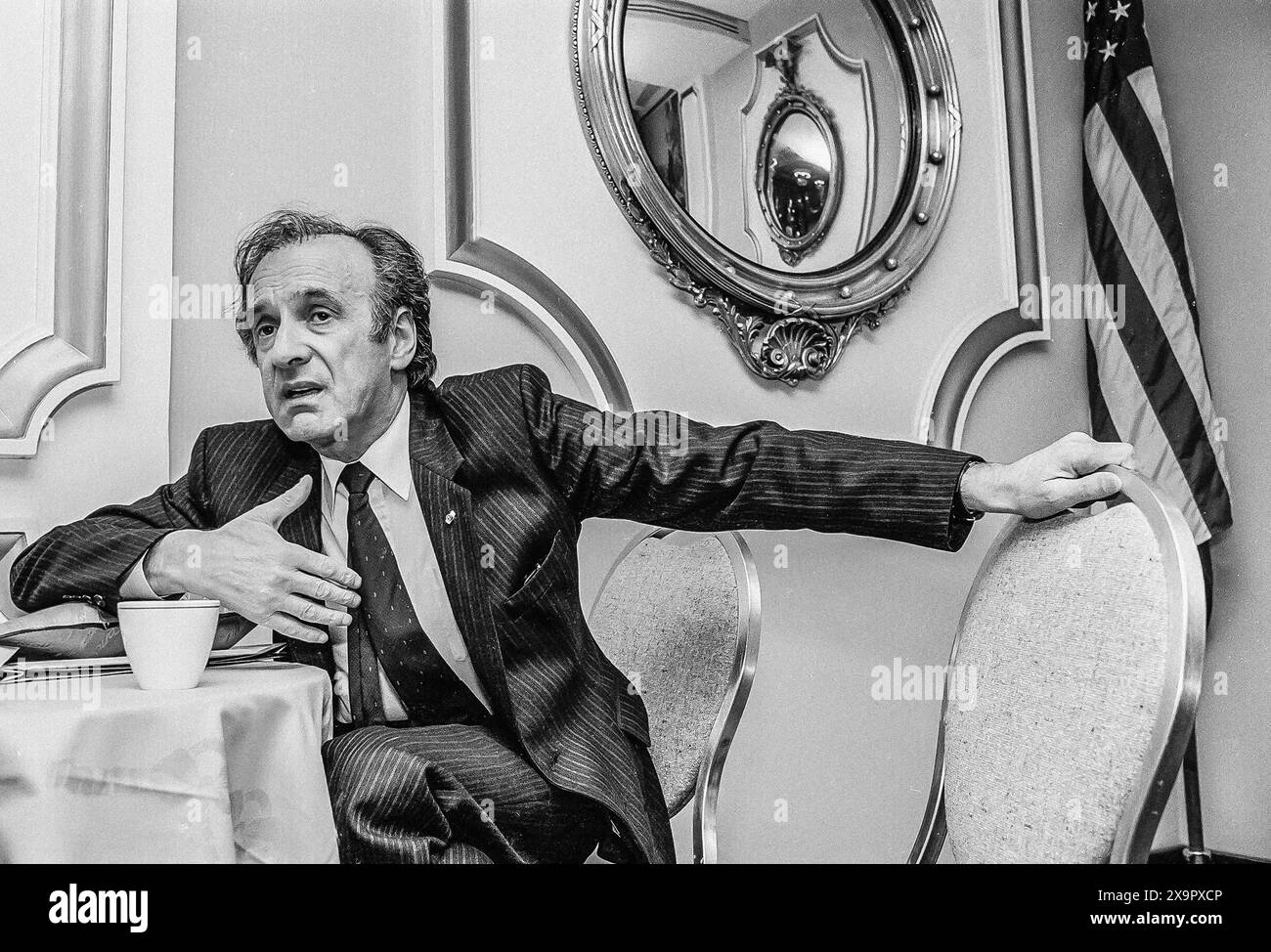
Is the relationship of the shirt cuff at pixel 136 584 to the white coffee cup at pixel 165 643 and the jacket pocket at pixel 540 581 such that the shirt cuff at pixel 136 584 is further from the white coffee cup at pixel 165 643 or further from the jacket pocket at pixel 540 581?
the jacket pocket at pixel 540 581

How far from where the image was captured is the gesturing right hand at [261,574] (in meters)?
0.98

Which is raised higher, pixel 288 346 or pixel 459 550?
pixel 288 346

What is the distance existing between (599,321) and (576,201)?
164 millimetres

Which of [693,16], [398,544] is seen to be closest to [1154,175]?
[693,16]

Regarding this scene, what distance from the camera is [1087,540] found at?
0.85 m

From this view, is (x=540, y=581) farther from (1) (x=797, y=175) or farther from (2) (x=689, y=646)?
(1) (x=797, y=175)

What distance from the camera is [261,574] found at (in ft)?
3.26

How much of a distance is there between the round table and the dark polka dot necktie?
17cm

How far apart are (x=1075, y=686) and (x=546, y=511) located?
55 cm

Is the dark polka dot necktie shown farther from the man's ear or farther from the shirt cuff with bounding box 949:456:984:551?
the shirt cuff with bounding box 949:456:984:551

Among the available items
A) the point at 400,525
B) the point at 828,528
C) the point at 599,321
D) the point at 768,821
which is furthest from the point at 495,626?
the point at 768,821

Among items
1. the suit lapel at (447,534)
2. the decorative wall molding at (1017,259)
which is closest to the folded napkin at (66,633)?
the suit lapel at (447,534)

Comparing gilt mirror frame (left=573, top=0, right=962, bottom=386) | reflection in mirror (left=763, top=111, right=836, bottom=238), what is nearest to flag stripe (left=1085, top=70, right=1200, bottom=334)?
gilt mirror frame (left=573, top=0, right=962, bottom=386)
